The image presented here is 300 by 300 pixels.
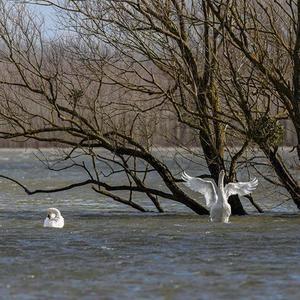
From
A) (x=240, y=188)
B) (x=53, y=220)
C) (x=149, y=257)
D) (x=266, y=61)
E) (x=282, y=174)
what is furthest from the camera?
(x=282, y=174)

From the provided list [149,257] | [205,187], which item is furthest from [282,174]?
[149,257]

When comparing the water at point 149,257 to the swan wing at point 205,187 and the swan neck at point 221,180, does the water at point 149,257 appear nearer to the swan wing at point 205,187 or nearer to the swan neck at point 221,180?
the swan wing at point 205,187

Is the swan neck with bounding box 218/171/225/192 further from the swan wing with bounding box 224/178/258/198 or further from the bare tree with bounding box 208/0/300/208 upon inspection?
the bare tree with bounding box 208/0/300/208

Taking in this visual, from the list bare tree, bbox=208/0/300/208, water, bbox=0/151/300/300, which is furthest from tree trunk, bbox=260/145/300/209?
water, bbox=0/151/300/300

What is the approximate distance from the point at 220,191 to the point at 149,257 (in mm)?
5932

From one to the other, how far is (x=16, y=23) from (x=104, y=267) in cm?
886

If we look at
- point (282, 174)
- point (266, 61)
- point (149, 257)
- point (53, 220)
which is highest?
point (266, 61)

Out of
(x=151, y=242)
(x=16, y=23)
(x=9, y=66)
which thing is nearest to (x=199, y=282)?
(x=151, y=242)

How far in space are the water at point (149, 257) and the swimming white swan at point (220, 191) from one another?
0.29 metres

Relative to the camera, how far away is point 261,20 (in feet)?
70.0

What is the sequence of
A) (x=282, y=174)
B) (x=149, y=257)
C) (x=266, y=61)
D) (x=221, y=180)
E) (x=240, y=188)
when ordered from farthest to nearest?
1. (x=282, y=174)
2. (x=240, y=188)
3. (x=221, y=180)
4. (x=266, y=61)
5. (x=149, y=257)

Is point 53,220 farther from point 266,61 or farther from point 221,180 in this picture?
point 266,61

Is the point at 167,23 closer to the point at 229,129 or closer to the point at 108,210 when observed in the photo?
the point at 229,129

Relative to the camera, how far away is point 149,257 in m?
14.9
